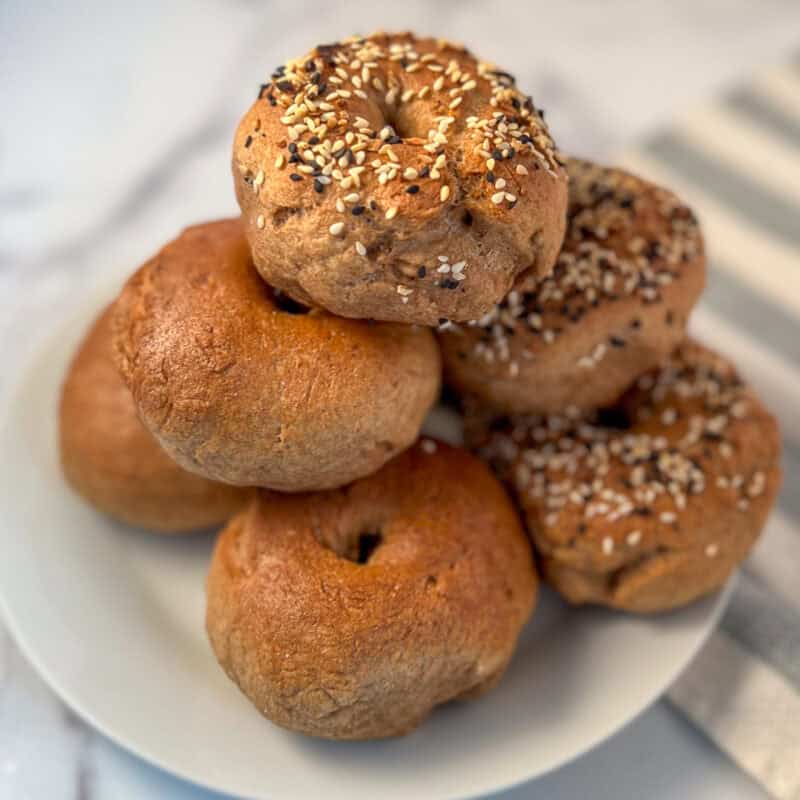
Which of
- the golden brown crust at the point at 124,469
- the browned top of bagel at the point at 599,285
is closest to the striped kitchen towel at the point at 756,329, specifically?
the browned top of bagel at the point at 599,285

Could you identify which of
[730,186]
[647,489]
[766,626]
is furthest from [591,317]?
[730,186]

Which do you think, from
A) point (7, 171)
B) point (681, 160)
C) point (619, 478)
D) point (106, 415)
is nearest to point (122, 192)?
point (7, 171)

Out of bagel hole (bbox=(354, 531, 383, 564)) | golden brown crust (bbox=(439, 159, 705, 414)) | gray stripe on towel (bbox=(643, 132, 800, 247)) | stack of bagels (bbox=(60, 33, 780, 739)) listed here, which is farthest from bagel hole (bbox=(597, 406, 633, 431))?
gray stripe on towel (bbox=(643, 132, 800, 247))

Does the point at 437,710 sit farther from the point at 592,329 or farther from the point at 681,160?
the point at 681,160

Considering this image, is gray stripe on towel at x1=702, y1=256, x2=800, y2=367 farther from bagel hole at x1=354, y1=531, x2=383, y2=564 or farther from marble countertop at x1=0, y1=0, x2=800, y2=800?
bagel hole at x1=354, y1=531, x2=383, y2=564

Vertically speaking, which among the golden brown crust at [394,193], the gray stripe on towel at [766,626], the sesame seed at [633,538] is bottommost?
the gray stripe on towel at [766,626]

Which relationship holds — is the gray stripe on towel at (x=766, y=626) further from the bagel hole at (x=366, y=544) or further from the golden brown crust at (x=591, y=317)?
the bagel hole at (x=366, y=544)

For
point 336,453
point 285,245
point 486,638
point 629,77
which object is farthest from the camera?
point 629,77
